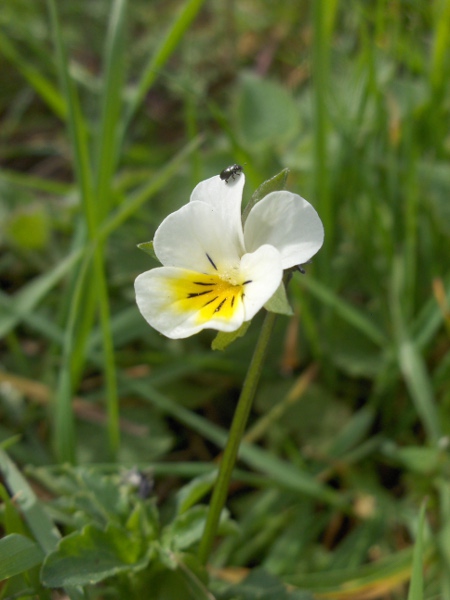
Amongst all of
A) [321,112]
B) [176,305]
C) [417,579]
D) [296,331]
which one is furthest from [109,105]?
[417,579]

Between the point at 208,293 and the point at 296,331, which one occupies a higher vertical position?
the point at 208,293

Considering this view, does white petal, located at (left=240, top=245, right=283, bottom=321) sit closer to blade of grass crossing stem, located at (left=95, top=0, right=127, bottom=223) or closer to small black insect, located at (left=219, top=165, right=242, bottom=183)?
small black insect, located at (left=219, top=165, right=242, bottom=183)

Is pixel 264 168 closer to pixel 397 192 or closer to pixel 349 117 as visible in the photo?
pixel 349 117

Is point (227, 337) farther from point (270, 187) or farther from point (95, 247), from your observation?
point (95, 247)

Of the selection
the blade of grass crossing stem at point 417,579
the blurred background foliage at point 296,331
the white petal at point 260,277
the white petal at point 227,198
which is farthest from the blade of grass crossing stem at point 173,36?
the blade of grass crossing stem at point 417,579

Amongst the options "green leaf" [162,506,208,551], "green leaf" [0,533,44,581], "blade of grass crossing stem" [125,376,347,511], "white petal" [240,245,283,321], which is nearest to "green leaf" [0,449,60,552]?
"green leaf" [0,533,44,581]
